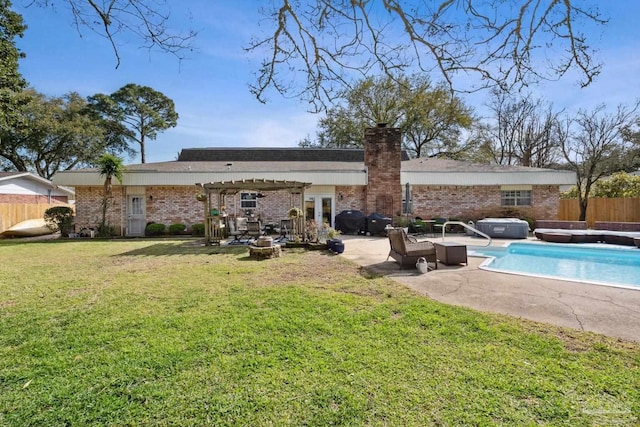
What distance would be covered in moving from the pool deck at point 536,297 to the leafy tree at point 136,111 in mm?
33759

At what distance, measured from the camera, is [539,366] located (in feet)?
8.75

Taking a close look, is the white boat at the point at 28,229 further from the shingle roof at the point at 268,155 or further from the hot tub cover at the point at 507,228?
the hot tub cover at the point at 507,228

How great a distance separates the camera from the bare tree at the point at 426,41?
10.2 ft

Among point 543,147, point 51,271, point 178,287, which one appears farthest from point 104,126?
point 543,147

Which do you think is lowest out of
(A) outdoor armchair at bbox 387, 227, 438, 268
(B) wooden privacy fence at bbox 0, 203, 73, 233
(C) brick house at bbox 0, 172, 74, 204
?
(A) outdoor armchair at bbox 387, 227, 438, 268

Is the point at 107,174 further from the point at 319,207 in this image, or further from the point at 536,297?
the point at 536,297

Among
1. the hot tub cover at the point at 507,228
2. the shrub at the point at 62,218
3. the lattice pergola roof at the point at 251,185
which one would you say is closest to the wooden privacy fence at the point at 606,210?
the hot tub cover at the point at 507,228

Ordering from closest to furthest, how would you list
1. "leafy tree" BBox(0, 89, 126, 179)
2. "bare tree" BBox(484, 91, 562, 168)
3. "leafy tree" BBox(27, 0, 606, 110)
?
"leafy tree" BBox(27, 0, 606, 110) < "bare tree" BBox(484, 91, 562, 168) < "leafy tree" BBox(0, 89, 126, 179)

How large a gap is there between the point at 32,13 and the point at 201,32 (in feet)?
5.74

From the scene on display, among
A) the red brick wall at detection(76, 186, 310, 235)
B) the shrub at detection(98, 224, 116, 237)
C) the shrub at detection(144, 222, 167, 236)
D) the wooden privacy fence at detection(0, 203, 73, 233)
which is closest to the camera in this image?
the shrub at detection(98, 224, 116, 237)

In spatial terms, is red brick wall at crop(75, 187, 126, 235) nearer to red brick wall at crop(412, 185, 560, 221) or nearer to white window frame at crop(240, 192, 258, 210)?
white window frame at crop(240, 192, 258, 210)

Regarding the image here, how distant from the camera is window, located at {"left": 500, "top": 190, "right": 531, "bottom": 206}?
51.8ft

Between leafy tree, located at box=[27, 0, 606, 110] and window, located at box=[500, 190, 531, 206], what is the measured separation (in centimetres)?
1424

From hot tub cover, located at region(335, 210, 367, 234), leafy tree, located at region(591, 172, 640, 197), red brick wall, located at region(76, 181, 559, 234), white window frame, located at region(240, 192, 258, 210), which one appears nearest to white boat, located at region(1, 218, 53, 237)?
red brick wall, located at region(76, 181, 559, 234)
